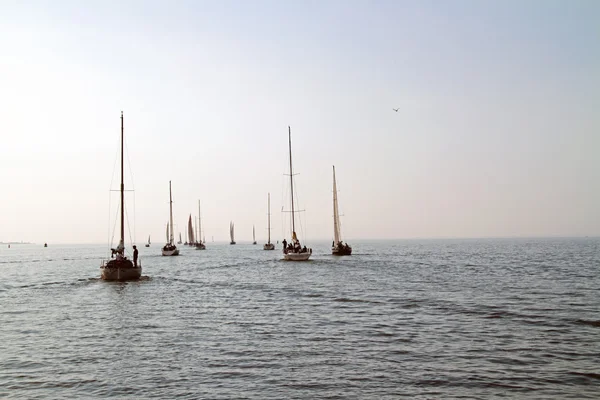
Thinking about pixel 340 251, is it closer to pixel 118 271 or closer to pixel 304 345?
pixel 118 271

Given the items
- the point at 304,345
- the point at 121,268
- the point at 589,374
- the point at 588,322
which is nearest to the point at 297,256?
the point at 121,268

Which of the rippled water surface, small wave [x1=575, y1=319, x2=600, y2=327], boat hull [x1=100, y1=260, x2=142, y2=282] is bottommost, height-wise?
small wave [x1=575, y1=319, x2=600, y2=327]

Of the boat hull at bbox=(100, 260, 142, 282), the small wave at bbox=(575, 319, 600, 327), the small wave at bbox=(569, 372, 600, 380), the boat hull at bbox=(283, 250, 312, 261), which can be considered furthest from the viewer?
the boat hull at bbox=(283, 250, 312, 261)

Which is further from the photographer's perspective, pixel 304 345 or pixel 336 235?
pixel 336 235

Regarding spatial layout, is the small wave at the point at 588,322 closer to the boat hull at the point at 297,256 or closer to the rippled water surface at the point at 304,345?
the rippled water surface at the point at 304,345

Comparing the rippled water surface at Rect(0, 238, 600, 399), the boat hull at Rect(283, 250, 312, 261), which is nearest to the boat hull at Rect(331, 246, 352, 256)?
the boat hull at Rect(283, 250, 312, 261)

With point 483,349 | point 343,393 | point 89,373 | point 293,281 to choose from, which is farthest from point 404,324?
point 293,281

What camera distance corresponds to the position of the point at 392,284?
147ft

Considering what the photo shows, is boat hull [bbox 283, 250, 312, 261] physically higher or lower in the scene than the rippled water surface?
higher

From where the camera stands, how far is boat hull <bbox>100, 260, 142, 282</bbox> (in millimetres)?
46188

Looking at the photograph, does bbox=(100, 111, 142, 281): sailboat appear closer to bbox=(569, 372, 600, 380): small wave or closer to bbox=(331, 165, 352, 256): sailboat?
bbox=(569, 372, 600, 380): small wave

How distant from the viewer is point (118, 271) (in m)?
46.2

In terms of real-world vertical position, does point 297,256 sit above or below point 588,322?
above

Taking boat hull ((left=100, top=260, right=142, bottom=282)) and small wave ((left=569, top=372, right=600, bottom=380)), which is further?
boat hull ((left=100, top=260, right=142, bottom=282))
